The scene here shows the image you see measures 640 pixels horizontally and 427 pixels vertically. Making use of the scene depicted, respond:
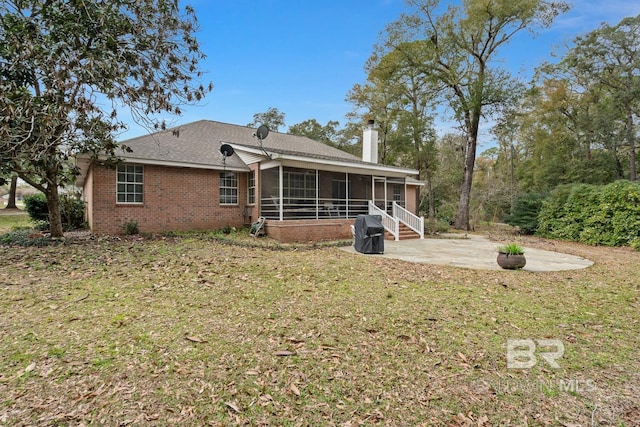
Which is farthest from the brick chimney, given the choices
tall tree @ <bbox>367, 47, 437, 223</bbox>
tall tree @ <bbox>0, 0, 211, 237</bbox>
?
tall tree @ <bbox>0, 0, 211, 237</bbox>

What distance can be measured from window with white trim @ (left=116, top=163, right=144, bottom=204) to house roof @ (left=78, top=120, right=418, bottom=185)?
0.51 meters

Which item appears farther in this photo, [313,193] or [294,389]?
[313,193]

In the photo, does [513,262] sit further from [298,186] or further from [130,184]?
[130,184]

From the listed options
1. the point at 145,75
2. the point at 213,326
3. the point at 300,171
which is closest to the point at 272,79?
the point at 300,171

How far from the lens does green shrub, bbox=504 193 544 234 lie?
682 inches

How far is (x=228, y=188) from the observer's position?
13.7 m

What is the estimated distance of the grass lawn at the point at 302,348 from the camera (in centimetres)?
254

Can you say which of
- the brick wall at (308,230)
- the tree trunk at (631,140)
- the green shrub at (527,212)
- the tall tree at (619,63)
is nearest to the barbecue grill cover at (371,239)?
the brick wall at (308,230)

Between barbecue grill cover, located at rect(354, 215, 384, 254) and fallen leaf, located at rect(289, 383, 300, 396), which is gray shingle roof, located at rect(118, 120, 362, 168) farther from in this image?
fallen leaf, located at rect(289, 383, 300, 396)

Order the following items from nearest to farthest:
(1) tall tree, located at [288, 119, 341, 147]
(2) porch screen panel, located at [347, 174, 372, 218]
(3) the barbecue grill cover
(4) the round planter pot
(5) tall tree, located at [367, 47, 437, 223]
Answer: (4) the round planter pot, (3) the barbecue grill cover, (2) porch screen panel, located at [347, 174, 372, 218], (5) tall tree, located at [367, 47, 437, 223], (1) tall tree, located at [288, 119, 341, 147]

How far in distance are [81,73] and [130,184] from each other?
4.73 meters

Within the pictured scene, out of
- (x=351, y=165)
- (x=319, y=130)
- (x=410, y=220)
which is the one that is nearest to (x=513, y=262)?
(x=351, y=165)

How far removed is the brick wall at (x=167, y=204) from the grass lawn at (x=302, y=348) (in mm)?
4699

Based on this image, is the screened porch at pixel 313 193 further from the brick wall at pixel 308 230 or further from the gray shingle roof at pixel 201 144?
the gray shingle roof at pixel 201 144
